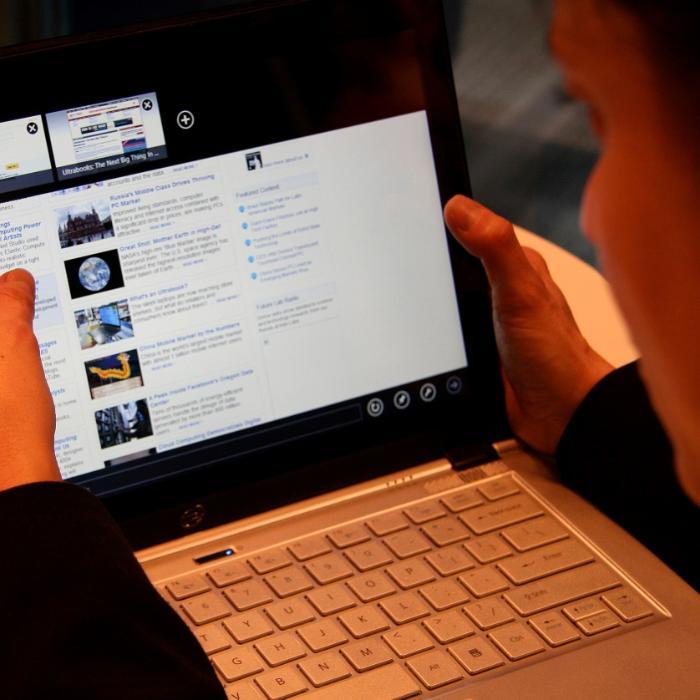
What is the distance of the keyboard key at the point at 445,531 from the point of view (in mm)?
852

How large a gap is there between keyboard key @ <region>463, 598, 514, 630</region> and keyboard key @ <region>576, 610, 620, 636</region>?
0.16 ft

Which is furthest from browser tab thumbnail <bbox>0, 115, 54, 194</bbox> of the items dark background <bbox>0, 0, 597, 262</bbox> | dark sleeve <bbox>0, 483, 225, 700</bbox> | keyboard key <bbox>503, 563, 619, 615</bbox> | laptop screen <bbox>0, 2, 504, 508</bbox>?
dark background <bbox>0, 0, 597, 262</bbox>

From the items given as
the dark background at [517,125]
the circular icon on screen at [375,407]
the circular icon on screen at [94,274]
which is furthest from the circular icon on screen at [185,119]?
the dark background at [517,125]

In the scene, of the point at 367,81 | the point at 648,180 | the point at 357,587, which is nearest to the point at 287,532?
the point at 357,587

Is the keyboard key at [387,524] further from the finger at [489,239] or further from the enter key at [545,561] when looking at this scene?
the finger at [489,239]

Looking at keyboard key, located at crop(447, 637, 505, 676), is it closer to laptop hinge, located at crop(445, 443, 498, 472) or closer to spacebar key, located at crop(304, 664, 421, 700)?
spacebar key, located at crop(304, 664, 421, 700)

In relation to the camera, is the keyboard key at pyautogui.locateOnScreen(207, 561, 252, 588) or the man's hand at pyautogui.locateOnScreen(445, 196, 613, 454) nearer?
the keyboard key at pyautogui.locateOnScreen(207, 561, 252, 588)

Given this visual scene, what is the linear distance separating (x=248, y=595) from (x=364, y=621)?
9 centimetres

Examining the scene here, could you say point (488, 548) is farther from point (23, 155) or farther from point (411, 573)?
point (23, 155)

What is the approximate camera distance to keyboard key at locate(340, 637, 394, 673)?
739 mm

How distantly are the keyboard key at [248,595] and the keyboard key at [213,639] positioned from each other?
3cm

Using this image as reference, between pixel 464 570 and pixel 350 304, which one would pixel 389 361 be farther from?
pixel 464 570

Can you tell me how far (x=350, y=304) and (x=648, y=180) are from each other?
0.43 meters

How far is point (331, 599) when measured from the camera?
799mm
